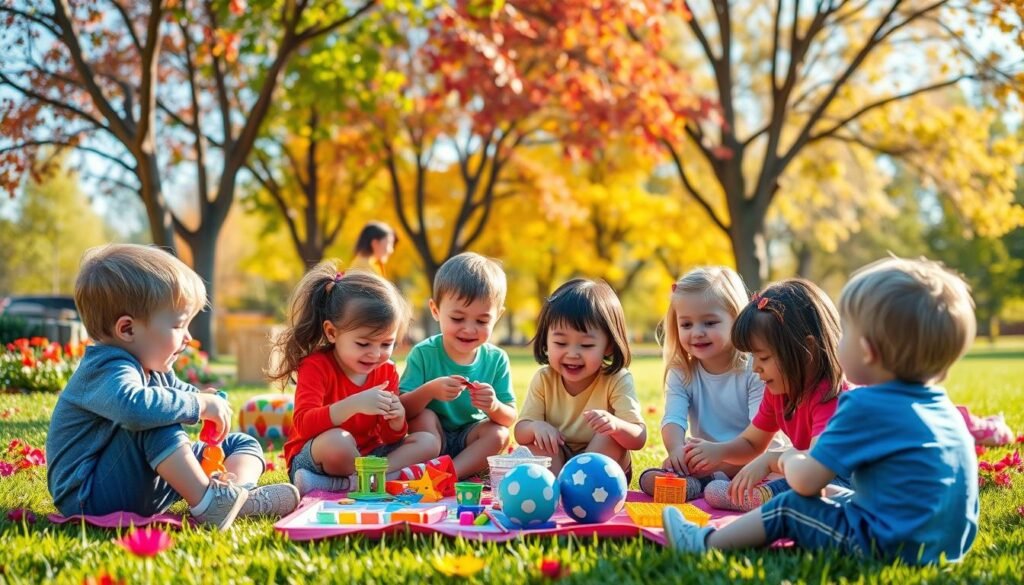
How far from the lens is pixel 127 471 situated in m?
3.65

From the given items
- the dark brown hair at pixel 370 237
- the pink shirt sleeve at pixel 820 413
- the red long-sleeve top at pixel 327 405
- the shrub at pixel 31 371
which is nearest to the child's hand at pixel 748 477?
the pink shirt sleeve at pixel 820 413

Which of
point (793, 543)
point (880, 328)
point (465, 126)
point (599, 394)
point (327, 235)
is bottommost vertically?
point (793, 543)

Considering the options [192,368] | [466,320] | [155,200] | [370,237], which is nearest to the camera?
[466,320]

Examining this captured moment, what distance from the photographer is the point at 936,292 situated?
2885 millimetres

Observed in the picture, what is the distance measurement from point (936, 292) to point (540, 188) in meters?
22.2

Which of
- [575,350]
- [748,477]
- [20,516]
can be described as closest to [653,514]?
[748,477]

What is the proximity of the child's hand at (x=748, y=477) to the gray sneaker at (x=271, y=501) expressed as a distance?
184 centimetres

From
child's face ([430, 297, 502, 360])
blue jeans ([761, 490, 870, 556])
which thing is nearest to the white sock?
child's face ([430, 297, 502, 360])

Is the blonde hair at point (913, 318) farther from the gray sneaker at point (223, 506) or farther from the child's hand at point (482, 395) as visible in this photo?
the gray sneaker at point (223, 506)

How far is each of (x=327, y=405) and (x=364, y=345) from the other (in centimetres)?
36

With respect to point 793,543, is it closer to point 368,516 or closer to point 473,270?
point 368,516

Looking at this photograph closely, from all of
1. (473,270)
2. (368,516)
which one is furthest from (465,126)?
(368,516)

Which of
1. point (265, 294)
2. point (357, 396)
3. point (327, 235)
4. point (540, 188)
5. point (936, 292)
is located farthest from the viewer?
point (265, 294)

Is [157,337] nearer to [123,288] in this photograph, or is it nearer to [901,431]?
[123,288]
